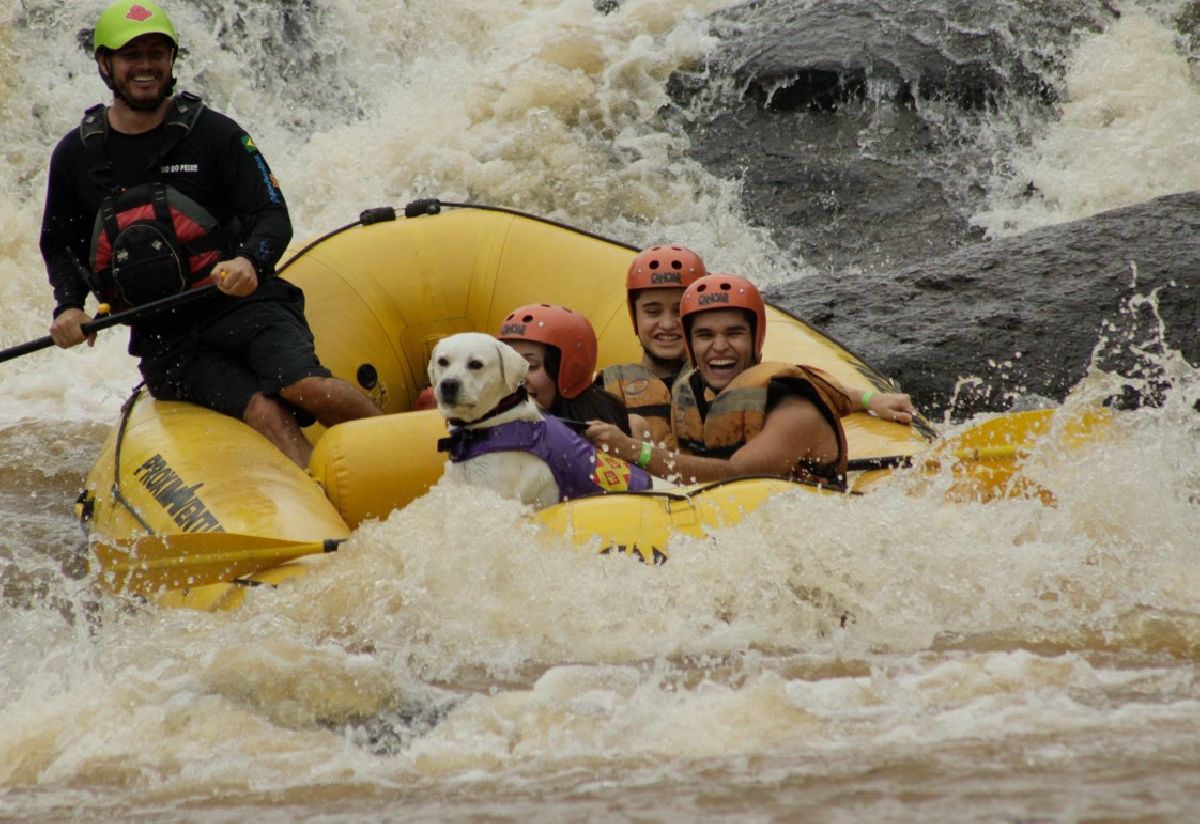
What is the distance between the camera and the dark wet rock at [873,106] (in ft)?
37.7

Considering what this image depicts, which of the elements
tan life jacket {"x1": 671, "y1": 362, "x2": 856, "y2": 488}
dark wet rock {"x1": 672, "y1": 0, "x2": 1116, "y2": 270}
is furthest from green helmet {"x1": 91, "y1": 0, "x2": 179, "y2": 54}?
dark wet rock {"x1": 672, "y1": 0, "x2": 1116, "y2": 270}

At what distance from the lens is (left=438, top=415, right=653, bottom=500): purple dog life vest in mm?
4594

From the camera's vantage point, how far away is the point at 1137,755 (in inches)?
124

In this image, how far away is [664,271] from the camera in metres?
5.61

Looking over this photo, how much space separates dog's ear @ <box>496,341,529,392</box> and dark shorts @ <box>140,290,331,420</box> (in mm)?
1202

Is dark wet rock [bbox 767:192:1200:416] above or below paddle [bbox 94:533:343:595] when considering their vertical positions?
above

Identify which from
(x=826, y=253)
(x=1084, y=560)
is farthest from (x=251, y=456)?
(x=826, y=253)

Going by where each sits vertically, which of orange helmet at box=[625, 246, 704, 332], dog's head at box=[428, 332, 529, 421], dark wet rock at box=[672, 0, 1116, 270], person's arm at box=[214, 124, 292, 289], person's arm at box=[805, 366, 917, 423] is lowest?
person's arm at box=[805, 366, 917, 423]

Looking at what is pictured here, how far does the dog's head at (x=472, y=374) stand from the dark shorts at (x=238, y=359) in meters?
1.12

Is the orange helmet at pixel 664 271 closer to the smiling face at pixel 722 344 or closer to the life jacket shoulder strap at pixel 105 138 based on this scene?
the smiling face at pixel 722 344

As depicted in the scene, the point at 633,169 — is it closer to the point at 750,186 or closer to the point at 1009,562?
the point at 750,186

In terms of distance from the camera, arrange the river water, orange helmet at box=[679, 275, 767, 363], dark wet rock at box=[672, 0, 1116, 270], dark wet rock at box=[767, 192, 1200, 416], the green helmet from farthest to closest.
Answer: dark wet rock at box=[672, 0, 1116, 270] < dark wet rock at box=[767, 192, 1200, 416] < the green helmet < orange helmet at box=[679, 275, 767, 363] < the river water

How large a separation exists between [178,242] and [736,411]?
2253 mm

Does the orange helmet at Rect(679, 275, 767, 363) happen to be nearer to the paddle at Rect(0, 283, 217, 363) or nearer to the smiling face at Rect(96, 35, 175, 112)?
the paddle at Rect(0, 283, 217, 363)
